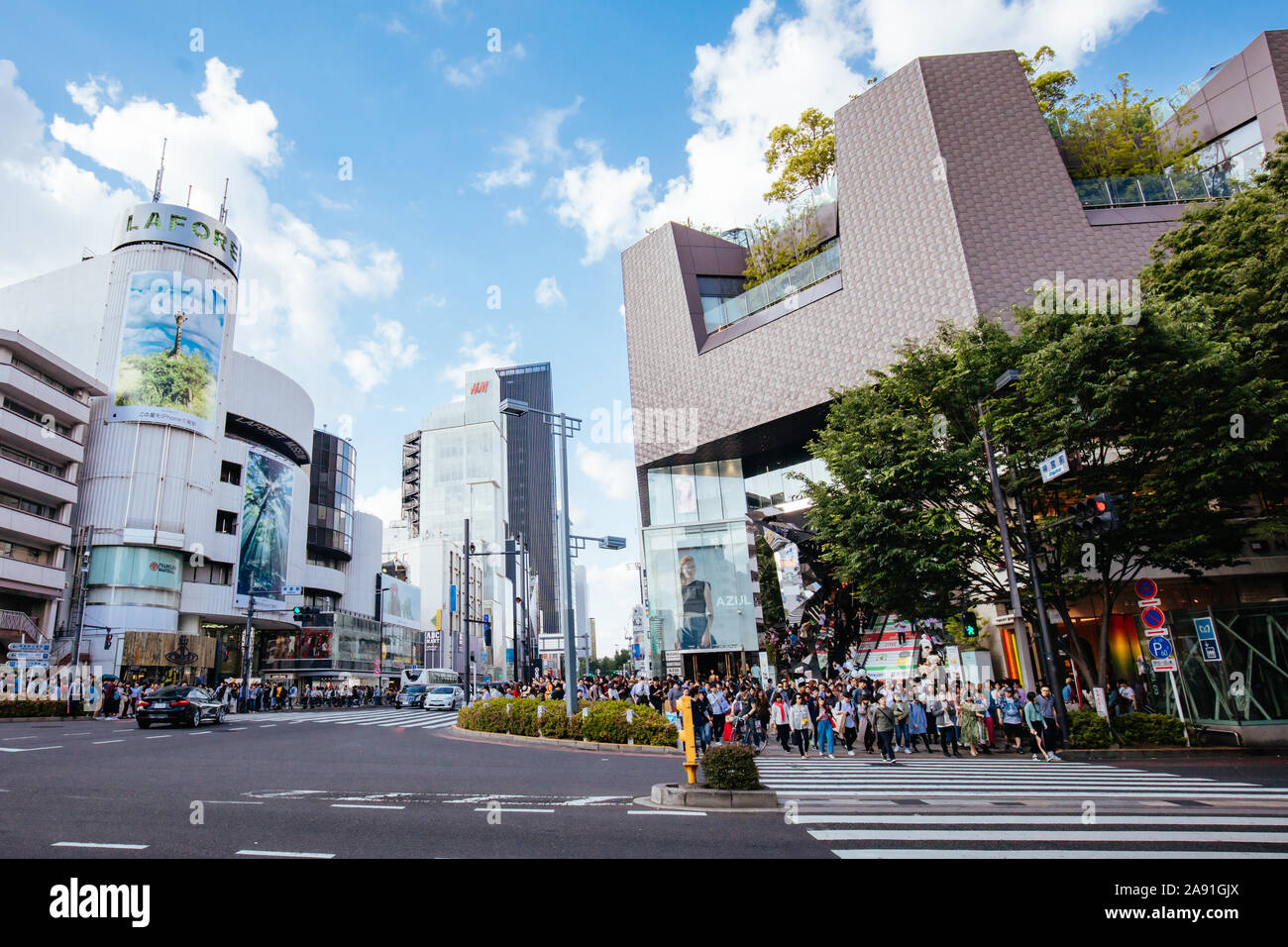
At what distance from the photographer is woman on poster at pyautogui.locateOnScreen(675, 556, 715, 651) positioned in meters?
42.2

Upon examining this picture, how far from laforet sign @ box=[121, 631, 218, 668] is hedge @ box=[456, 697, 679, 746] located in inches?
1501

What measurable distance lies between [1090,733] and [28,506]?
6056 cm

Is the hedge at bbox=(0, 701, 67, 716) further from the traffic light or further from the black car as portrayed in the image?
the traffic light

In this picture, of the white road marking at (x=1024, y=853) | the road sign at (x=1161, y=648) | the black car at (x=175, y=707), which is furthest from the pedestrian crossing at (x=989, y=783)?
the black car at (x=175, y=707)

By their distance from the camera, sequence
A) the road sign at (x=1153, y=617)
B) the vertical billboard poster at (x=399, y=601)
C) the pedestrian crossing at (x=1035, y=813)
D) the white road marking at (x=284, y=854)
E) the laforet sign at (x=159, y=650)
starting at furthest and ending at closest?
the vertical billboard poster at (x=399, y=601), the laforet sign at (x=159, y=650), the road sign at (x=1153, y=617), the pedestrian crossing at (x=1035, y=813), the white road marking at (x=284, y=854)

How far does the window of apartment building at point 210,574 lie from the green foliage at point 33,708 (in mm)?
28334

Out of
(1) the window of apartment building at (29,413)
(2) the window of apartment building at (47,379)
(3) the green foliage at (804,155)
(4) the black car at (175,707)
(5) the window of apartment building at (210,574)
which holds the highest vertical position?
(3) the green foliage at (804,155)

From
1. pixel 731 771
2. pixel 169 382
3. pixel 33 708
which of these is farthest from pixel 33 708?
pixel 731 771

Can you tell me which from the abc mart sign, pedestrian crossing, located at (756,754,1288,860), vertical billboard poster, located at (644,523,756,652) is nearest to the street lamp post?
pedestrian crossing, located at (756,754,1288,860)

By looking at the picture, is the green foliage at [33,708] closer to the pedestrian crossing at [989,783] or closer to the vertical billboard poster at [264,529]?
the vertical billboard poster at [264,529]

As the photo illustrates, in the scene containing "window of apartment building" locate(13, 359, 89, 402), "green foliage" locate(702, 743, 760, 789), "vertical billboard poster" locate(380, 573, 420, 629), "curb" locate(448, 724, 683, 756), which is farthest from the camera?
"vertical billboard poster" locate(380, 573, 420, 629)

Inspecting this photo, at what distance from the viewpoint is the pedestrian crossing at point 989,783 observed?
1008 centimetres
